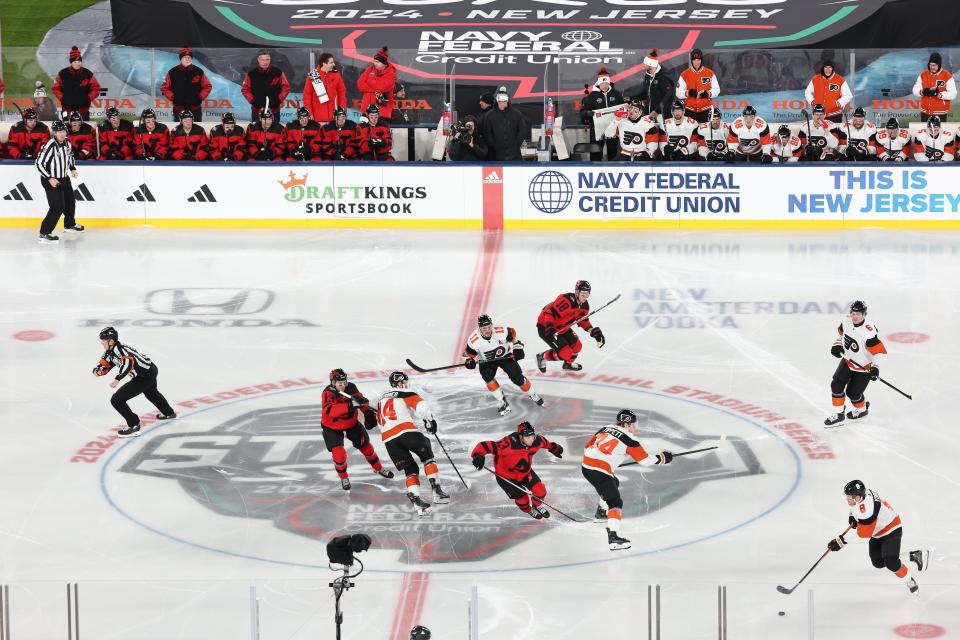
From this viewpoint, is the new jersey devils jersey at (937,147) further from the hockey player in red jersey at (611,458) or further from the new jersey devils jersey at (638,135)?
the hockey player in red jersey at (611,458)

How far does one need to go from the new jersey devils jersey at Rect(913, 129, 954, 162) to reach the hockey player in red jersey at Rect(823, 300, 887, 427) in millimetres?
8380

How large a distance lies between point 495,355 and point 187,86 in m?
9.66

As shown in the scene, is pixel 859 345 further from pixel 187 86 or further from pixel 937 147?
pixel 187 86

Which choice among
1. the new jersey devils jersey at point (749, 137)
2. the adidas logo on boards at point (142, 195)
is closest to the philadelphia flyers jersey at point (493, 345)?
the new jersey devils jersey at point (749, 137)

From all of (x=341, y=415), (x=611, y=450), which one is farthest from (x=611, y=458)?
(x=341, y=415)

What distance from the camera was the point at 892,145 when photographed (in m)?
18.8

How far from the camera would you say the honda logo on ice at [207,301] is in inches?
584

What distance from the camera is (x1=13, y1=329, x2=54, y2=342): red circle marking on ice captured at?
13.7 m

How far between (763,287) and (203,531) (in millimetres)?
8342

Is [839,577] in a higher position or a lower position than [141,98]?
lower

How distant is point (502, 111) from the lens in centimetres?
1866

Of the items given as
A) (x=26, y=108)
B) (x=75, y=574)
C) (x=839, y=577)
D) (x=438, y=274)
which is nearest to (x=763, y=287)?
(x=438, y=274)

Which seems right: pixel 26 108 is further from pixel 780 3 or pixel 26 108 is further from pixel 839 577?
pixel 839 577

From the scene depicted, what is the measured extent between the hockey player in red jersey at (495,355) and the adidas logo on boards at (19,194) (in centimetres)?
966
